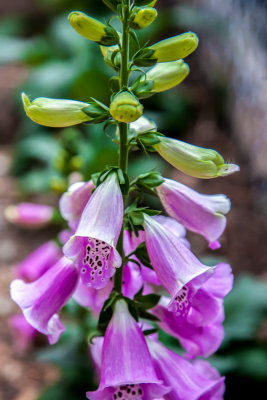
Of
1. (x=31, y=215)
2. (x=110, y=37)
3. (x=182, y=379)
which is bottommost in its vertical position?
(x=31, y=215)

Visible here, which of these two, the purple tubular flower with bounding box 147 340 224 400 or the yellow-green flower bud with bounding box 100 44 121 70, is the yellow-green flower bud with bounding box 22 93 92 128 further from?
the purple tubular flower with bounding box 147 340 224 400

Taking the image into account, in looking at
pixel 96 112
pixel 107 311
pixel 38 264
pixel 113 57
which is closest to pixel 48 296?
pixel 107 311

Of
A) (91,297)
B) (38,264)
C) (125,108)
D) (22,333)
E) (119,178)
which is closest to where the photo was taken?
(125,108)

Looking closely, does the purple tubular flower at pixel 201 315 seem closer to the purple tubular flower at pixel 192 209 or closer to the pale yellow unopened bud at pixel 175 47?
the purple tubular flower at pixel 192 209

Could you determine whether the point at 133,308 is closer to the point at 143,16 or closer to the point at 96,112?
the point at 96,112

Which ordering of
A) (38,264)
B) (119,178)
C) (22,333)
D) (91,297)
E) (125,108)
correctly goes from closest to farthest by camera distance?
(125,108)
(119,178)
(91,297)
(38,264)
(22,333)

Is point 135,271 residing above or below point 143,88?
below
